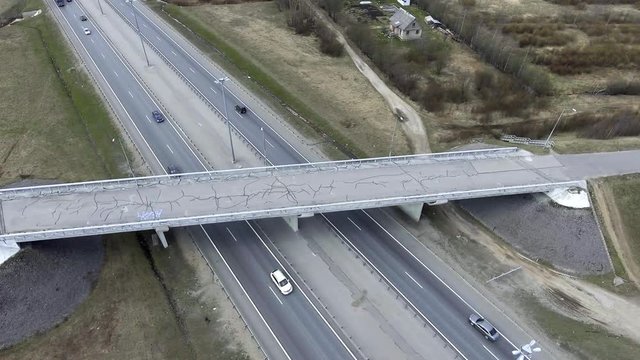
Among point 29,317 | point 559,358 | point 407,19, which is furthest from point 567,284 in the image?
point 407,19

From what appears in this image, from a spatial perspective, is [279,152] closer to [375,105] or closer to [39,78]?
[375,105]

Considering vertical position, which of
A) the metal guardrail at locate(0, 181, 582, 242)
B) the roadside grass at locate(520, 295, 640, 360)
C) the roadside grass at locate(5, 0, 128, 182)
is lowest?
the roadside grass at locate(520, 295, 640, 360)

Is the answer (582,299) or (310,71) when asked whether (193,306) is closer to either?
(582,299)

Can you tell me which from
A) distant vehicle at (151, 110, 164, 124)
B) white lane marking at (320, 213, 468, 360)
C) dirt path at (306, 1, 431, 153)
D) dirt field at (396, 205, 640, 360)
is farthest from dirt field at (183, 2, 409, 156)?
distant vehicle at (151, 110, 164, 124)

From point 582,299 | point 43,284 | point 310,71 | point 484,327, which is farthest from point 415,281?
point 310,71

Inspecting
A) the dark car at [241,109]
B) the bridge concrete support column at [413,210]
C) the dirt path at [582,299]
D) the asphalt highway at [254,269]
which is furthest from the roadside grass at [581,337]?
the dark car at [241,109]

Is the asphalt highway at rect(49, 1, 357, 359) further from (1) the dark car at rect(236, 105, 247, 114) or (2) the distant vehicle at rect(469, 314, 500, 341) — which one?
(2) the distant vehicle at rect(469, 314, 500, 341)

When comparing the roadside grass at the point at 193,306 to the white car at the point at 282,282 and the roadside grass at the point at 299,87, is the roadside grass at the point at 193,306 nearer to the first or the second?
the white car at the point at 282,282
